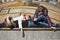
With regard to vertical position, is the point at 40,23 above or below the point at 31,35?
above

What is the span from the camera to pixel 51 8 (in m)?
1.95

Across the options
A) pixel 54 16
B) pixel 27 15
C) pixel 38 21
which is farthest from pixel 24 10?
pixel 54 16

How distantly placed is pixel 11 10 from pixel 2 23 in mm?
167

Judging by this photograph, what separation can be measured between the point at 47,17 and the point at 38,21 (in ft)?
0.35

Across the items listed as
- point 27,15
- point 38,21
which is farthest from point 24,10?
point 38,21

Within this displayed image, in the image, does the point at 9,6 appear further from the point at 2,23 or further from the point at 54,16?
the point at 54,16

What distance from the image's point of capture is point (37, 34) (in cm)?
188

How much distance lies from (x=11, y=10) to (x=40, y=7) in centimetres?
31

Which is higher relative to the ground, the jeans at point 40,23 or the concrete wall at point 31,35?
the jeans at point 40,23

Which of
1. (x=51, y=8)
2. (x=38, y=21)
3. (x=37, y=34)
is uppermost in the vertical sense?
(x=51, y=8)

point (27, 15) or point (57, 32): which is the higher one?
point (27, 15)

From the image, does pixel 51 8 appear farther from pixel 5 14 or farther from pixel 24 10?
pixel 5 14

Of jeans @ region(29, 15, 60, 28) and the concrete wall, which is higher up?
jeans @ region(29, 15, 60, 28)

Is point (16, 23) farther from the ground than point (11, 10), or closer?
closer
